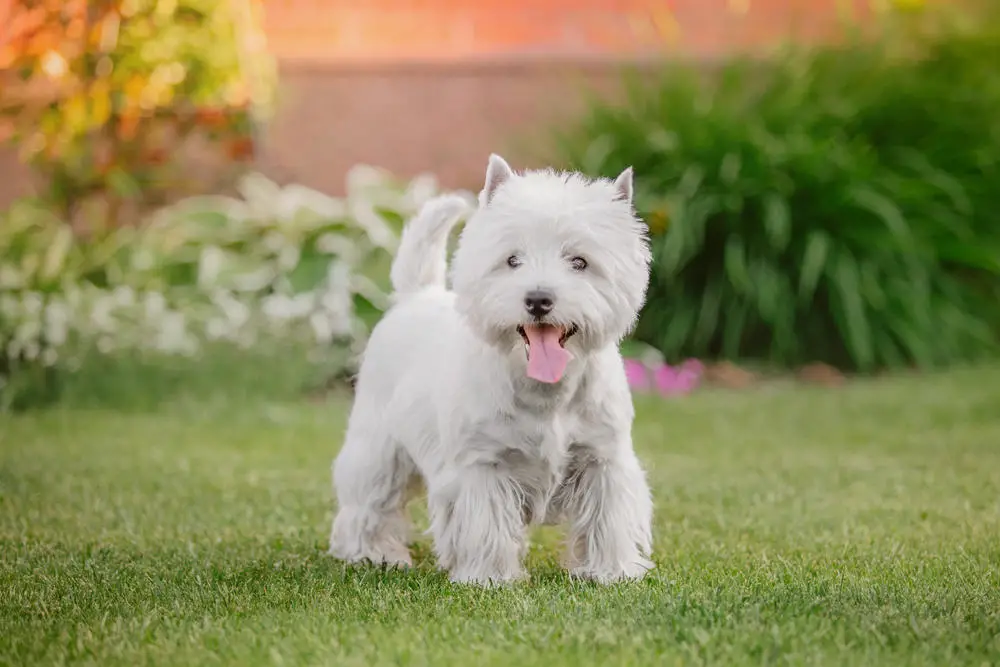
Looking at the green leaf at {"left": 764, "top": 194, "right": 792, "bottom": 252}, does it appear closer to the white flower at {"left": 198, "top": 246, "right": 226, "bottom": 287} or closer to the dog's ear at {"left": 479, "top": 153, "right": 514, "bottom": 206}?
the white flower at {"left": 198, "top": 246, "right": 226, "bottom": 287}

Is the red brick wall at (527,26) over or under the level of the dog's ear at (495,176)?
over

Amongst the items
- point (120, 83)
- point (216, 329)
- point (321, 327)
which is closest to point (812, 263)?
point (321, 327)

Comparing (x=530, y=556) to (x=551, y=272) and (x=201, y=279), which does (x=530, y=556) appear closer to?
(x=551, y=272)

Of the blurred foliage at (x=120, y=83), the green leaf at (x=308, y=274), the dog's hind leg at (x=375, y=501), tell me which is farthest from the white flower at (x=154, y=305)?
the dog's hind leg at (x=375, y=501)

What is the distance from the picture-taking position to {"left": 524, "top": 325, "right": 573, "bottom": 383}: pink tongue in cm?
373

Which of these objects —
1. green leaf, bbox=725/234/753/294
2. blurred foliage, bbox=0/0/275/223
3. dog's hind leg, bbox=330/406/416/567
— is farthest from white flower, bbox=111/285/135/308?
dog's hind leg, bbox=330/406/416/567

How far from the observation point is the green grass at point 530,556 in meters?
3.16

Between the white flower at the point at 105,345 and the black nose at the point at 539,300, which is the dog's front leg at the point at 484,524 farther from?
the white flower at the point at 105,345

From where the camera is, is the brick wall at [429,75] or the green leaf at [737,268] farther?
the brick wall at [429,75]

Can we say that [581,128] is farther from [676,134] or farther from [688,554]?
[688,554]

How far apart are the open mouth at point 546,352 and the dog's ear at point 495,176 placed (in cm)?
45

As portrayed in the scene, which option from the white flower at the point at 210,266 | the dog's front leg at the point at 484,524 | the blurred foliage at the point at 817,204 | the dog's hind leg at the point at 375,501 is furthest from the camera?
the blurred foliage at the point at 817,204

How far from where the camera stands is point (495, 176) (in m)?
3.98

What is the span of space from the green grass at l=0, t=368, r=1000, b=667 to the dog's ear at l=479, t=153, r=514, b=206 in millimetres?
1163
